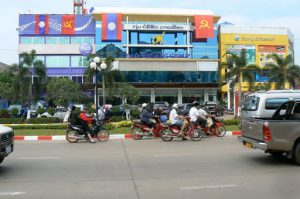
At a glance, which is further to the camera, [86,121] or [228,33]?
[228,33]

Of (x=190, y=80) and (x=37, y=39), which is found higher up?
(x=37, y=39)

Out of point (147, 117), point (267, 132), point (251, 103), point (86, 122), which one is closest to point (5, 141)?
point (267, 132)

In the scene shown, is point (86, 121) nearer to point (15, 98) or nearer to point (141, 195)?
point (141, 195)

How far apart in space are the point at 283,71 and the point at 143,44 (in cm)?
3089

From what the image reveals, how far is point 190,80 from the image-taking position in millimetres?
66625

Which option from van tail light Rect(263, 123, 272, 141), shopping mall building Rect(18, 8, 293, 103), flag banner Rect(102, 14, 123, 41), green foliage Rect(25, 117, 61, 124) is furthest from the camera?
flag banner Rect(102, 14, 123, 41)

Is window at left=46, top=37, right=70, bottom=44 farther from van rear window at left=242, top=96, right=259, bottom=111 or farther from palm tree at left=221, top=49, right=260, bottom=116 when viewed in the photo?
van rear window at left=242, top=96, right=259, bottom=111

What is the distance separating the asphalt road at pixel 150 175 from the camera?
25.0 feet

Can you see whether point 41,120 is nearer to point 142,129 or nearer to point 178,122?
point 142,129

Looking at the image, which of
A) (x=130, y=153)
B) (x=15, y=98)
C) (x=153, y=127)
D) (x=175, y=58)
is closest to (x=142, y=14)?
(x=175, y=58)

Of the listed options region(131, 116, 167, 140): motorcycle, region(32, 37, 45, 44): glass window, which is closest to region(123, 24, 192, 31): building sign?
region(32, 37, 45, 44): glass window

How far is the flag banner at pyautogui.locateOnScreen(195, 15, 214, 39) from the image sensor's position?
70125 millimetres

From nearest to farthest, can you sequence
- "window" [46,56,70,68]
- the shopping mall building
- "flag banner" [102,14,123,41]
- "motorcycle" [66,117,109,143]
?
"motorcycle" [66,117,109,143] < the shopping mall building < "flag banner" [102,14,123,41] < "window" [46,56,70,68]

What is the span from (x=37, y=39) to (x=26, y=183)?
64.0 metres
